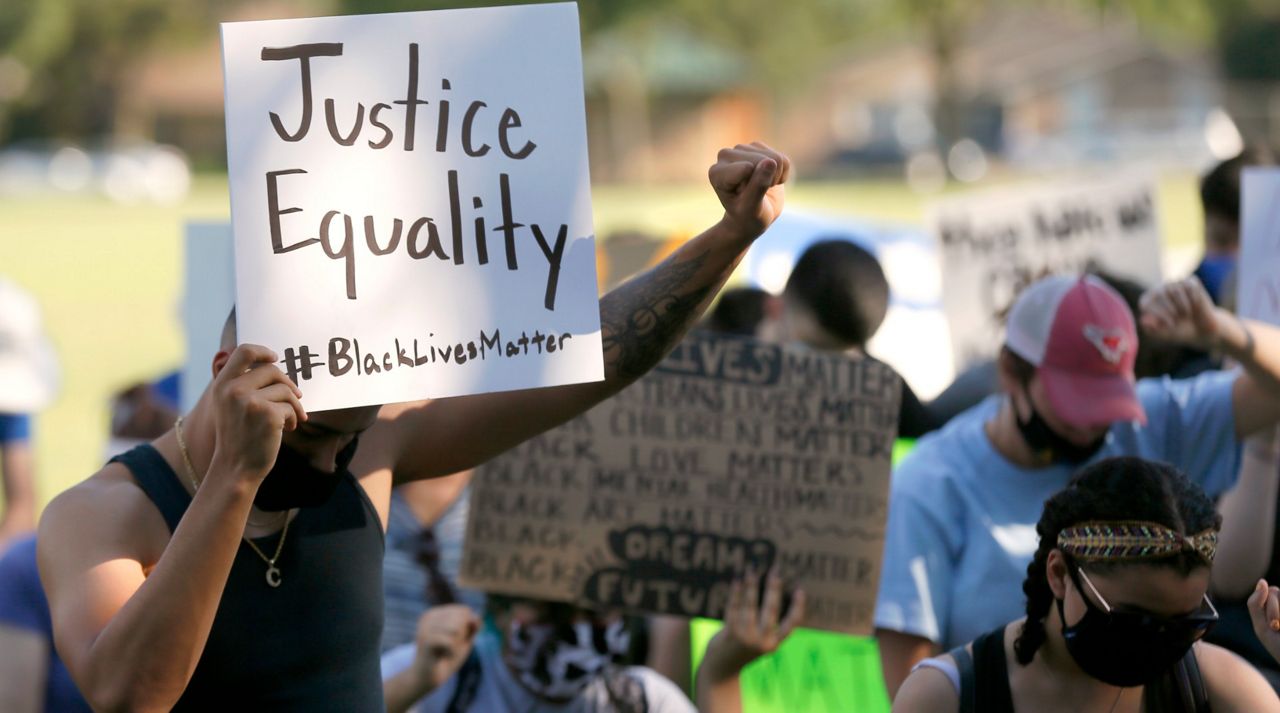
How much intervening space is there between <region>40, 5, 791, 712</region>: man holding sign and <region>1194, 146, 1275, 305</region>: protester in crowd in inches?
114

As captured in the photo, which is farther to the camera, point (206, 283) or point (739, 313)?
point (739, 313)

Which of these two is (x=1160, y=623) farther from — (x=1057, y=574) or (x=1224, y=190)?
(x=1224, y=190)

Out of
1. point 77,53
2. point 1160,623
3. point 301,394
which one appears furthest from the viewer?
point 77,53

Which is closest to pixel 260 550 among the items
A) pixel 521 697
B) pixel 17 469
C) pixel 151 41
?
pixel 521 697

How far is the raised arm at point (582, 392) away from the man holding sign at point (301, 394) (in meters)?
0.13

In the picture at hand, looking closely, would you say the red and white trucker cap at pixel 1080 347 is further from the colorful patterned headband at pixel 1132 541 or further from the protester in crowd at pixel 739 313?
the protester in crowd at pixel 739 313

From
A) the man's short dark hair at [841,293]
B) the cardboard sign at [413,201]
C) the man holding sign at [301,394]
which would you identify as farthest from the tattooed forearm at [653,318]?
the man's short dark hair at [841,293]

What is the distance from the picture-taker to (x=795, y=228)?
8.45 m

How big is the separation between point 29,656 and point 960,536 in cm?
185

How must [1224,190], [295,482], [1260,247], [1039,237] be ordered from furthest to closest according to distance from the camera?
[1039,237], [1224,190], [1260,247], [295,482]

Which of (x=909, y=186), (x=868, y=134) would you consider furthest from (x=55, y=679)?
(x=868, y=134)

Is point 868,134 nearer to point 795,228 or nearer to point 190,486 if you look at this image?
point 795,228

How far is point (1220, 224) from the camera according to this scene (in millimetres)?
5141

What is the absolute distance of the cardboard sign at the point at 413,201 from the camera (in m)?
2.29
